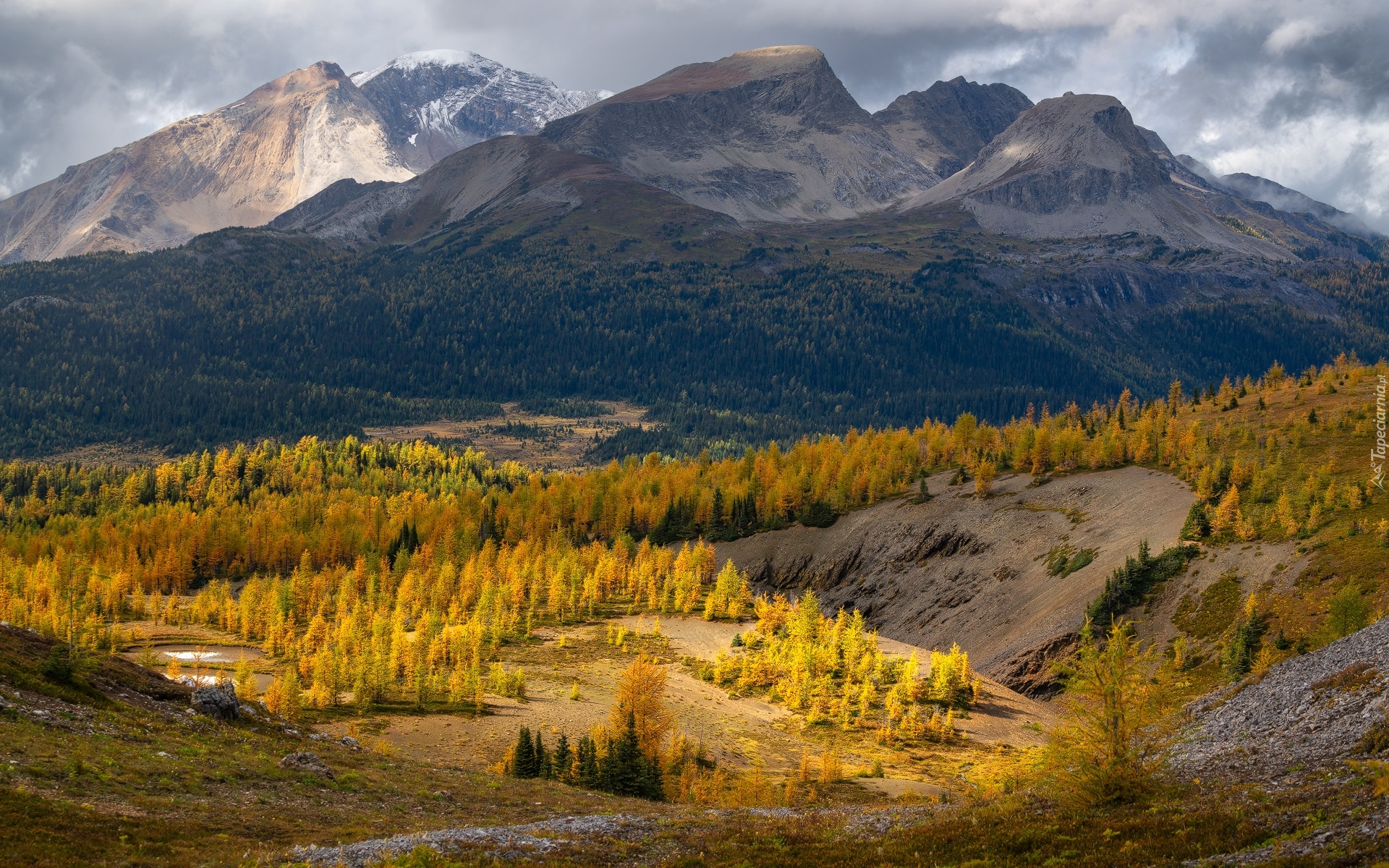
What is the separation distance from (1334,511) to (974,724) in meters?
56.9

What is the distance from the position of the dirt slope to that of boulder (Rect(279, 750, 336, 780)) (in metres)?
97.9

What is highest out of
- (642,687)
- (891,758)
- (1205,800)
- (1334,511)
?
(1334,511)

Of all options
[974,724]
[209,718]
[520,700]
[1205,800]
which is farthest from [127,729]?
[974,724]

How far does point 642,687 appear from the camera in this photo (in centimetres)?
10425

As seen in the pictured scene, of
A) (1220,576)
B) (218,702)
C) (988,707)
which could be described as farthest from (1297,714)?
(218,702)

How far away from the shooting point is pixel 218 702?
247 feet

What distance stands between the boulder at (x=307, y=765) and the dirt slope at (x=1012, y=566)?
97.9m

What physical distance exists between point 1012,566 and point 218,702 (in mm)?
130860

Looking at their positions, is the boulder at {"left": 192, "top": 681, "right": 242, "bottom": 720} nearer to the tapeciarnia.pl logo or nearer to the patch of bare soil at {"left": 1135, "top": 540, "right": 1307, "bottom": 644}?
the patch of bare soil at {"left": 1135, "top": 540, "right": 1307, "bottom": 644}

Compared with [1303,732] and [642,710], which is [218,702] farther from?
[1303,732]

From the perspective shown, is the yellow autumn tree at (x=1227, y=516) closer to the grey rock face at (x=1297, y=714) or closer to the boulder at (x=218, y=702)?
the grey rock face at (x=1297, y=714)

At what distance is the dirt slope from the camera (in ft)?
481

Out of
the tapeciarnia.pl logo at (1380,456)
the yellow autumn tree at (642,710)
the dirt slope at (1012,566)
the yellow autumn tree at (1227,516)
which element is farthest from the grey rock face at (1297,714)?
the yellow autumn tree at (1227,516)

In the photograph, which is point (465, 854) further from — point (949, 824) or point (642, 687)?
point (642, 687)
